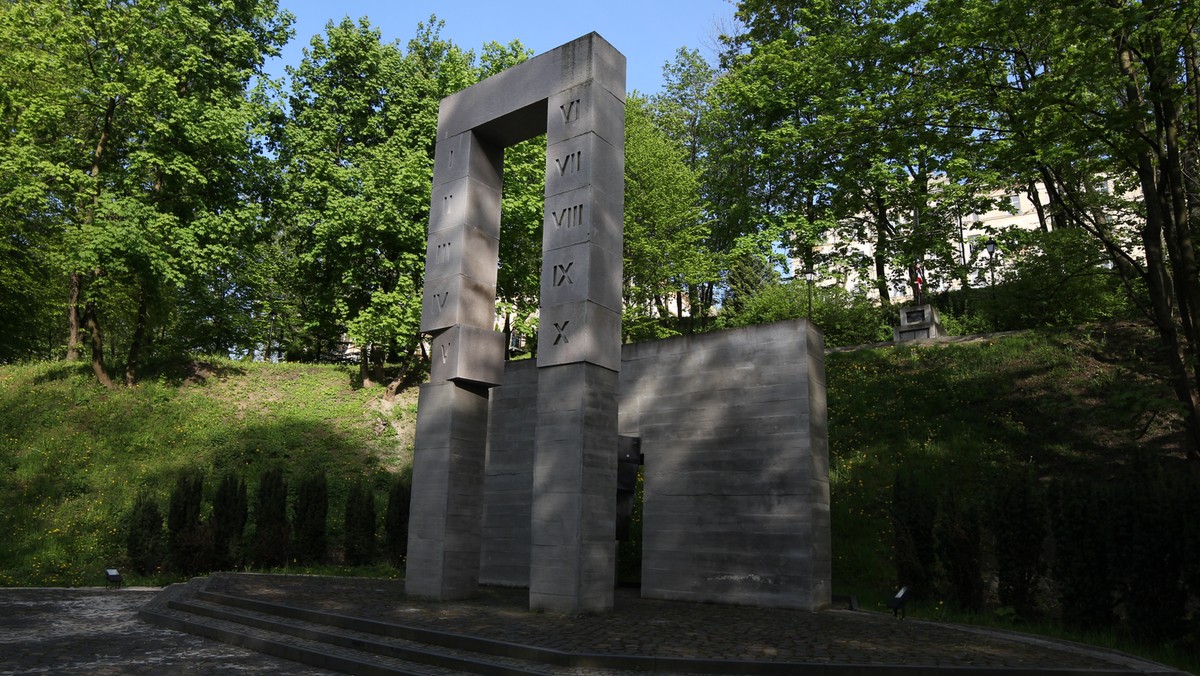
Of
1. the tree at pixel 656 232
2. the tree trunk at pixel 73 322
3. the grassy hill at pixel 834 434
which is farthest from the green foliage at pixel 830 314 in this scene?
the tree trunk at pixel 73 322

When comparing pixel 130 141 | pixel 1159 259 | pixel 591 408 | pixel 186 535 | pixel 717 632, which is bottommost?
pixel 717 632

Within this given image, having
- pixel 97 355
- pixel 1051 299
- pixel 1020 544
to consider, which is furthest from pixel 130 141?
pixel 1051 299

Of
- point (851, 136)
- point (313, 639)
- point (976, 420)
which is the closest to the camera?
point (313, 639)

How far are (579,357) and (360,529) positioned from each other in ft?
36.3

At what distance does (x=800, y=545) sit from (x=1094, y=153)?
529 inches

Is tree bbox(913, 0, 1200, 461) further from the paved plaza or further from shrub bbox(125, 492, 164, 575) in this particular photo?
shrub bbox(125, 492, 164, 575)

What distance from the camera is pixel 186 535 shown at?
19031 mm

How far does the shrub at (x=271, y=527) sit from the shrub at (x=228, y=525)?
0.42 meters

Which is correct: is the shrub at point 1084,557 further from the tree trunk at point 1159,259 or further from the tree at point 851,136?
the tree at point 851,136

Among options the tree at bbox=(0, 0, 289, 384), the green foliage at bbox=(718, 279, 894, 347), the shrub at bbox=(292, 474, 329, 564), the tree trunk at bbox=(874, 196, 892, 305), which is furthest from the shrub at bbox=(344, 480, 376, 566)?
the tree trunk at bbox=(874, 196, 892, 305)

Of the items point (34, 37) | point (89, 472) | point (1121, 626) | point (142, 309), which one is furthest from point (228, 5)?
point (1121, 626)

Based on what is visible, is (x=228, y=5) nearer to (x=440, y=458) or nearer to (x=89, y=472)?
(x=89, y=472)

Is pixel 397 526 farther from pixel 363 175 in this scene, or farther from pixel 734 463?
pixel 363 175

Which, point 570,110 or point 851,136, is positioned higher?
point 851,136
